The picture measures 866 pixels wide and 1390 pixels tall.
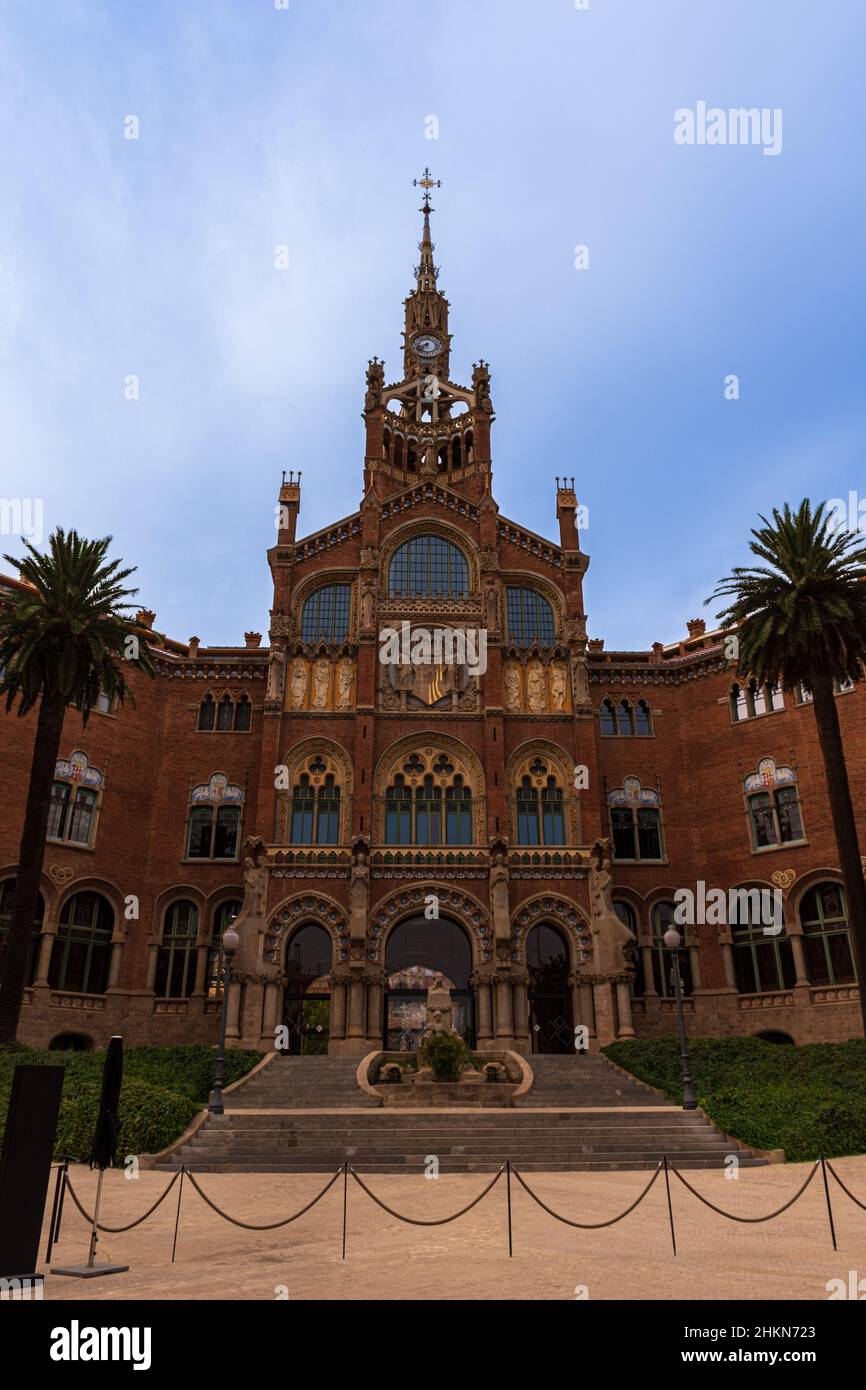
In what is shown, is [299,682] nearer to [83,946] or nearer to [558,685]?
[558,685]

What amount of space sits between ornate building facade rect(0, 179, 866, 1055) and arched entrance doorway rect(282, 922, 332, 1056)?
0.12 m

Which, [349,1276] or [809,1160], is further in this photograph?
[809,1160]

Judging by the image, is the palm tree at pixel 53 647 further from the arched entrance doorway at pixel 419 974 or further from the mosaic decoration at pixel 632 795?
the mosaic decoration at pixel 632 795

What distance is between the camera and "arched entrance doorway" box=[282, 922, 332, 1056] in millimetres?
37188

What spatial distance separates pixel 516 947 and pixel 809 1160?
17.3 metres

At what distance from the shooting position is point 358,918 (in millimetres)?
36406

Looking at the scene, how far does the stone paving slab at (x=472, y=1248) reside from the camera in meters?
9.55

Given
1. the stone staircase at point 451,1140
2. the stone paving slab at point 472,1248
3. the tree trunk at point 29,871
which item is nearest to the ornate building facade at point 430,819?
the tree trunk at point 29,871

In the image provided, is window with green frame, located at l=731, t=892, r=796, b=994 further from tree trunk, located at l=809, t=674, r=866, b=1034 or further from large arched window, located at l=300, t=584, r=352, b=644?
large arched window, located at l=300, t=584, r=352, b=644

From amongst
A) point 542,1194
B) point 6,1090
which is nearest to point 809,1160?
point 542,1194

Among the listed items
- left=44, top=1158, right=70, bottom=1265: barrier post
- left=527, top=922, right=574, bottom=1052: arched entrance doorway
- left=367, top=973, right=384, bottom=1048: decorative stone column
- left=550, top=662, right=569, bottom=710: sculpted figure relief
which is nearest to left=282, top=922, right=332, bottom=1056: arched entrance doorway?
left=367, top=973, right=384, bottom=1048: decorative stone column

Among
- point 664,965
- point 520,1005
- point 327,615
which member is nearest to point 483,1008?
point 520,1005

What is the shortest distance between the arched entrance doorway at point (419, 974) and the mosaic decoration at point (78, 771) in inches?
542
